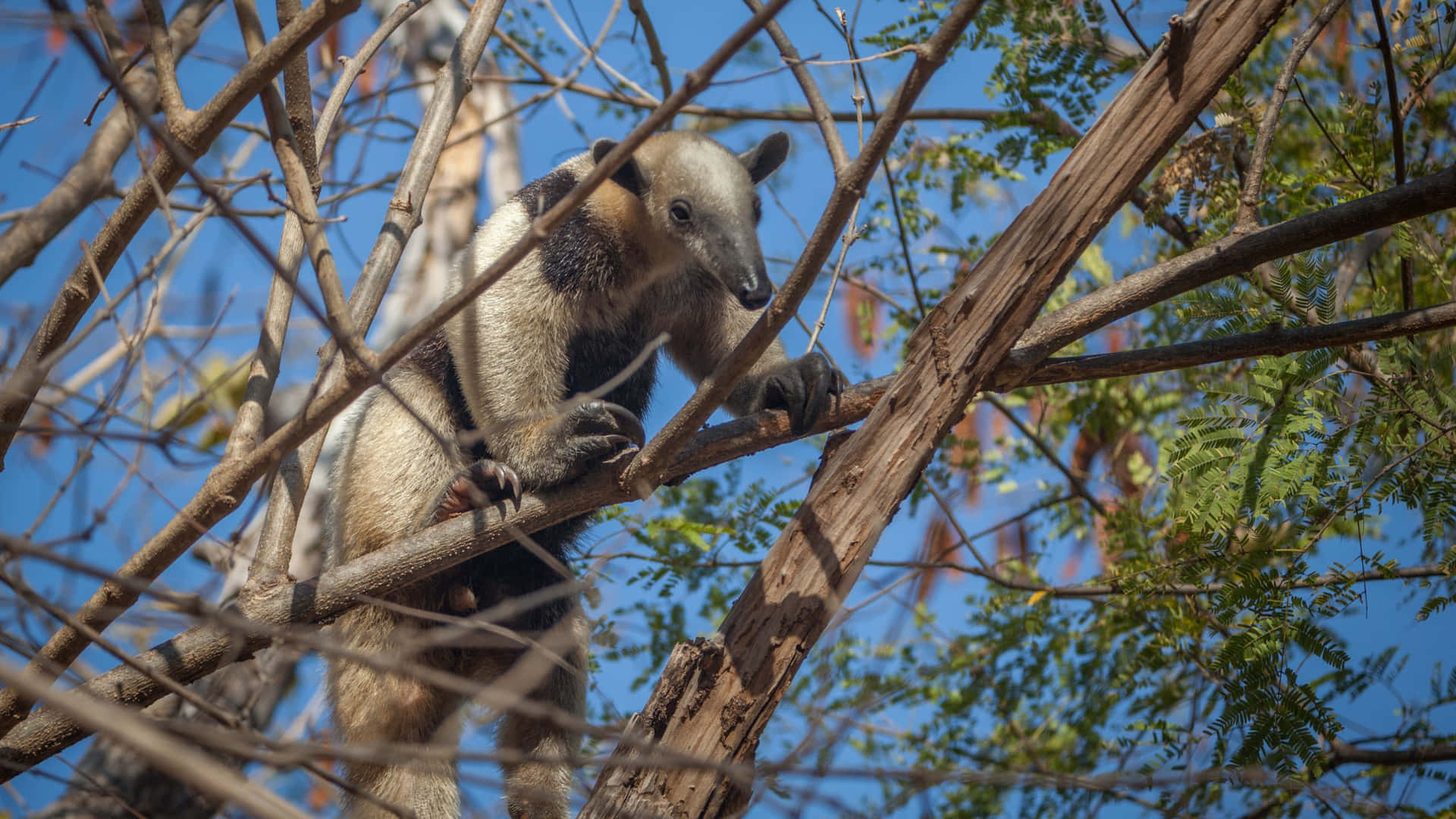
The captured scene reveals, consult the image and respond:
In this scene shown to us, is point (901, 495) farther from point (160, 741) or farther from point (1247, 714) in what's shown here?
point (160, 741)

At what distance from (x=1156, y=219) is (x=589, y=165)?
2344mm

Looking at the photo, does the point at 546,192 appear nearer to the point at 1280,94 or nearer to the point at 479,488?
the point at 479,488

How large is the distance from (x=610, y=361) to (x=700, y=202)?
854 millimetres

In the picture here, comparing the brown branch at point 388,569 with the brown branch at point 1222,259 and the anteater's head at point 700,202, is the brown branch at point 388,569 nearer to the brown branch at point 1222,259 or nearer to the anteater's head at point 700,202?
the brown branch at point 1222,259

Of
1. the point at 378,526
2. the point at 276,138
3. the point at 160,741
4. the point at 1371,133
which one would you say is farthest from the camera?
the point at 378,526

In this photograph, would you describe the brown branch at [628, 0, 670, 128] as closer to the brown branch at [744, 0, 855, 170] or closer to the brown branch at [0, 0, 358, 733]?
the brown branch at [744, 0, 855, 170]

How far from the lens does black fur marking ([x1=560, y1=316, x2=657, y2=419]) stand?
461 cm

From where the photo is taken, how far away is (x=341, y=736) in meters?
4.27

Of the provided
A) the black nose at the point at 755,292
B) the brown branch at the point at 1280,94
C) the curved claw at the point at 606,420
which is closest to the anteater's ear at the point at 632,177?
the black nose at the point at 755,292

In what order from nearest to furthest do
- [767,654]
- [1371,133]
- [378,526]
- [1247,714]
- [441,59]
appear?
[767,654] → [1247,714] → [1371,133] → [378,526] → [441,59]

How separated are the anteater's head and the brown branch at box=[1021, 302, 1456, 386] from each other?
4.47 ft

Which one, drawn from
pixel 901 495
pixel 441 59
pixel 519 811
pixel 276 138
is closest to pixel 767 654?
pixel 901 495

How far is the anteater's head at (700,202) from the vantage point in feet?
13.6

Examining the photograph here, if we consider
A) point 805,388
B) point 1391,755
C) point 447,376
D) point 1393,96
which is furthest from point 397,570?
point 1391,755
